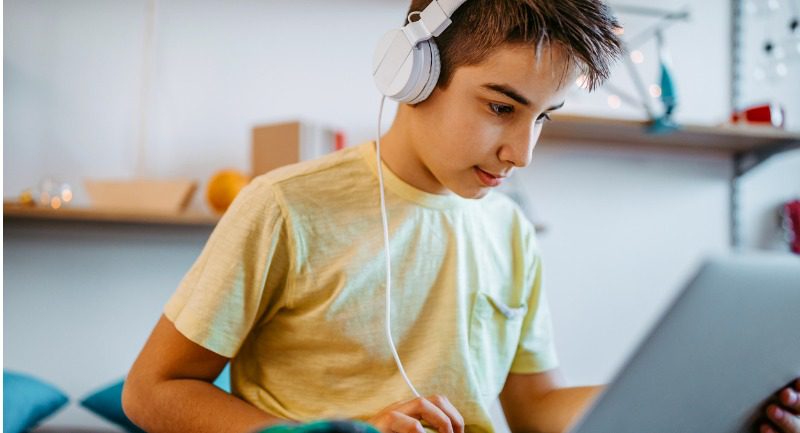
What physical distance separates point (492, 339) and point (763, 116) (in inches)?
54.9

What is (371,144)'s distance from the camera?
3.26 feet

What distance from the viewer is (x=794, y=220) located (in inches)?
87.0

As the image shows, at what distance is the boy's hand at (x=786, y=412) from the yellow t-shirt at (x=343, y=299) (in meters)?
0.34

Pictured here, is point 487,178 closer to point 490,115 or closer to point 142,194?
point 490,115

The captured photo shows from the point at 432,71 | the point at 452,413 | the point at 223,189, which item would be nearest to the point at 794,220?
the point at 223,189

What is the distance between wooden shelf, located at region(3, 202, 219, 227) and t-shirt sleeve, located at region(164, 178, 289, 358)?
84 cm

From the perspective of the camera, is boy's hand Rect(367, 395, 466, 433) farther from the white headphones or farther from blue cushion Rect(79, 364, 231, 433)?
blue cushion Rect(79, 364, 231, 433)

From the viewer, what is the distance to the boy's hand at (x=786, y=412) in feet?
2.27

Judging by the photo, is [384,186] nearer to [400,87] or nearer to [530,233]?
[400,87]

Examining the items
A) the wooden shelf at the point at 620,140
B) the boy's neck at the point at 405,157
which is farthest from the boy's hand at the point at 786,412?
the wooden shelf at the point at 620,140

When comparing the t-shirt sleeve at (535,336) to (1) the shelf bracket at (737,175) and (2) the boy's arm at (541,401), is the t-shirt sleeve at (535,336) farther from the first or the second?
(1) the shelf bracket at (737,175)

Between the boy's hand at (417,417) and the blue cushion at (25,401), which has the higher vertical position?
the boy's hand at (417,417)

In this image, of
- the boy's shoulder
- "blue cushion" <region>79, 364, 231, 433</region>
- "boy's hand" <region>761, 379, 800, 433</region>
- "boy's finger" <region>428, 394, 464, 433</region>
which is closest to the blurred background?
"blue cushion" <region>79, 364, 231, 433</region>

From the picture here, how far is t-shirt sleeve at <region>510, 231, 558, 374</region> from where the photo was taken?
1057mm
